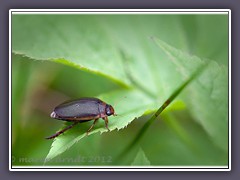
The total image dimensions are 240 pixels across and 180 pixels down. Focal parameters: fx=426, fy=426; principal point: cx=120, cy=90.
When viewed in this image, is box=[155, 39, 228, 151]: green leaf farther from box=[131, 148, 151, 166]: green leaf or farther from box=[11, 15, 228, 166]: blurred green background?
box=[131, 148, 151, 166]: green leaf

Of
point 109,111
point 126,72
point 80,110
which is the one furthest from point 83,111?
point 126,72

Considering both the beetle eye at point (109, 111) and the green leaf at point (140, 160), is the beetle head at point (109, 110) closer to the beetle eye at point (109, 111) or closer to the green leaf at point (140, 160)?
the beetle eye at point (109, 111)

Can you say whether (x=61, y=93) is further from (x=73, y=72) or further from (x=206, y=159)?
(x=206, y=159)

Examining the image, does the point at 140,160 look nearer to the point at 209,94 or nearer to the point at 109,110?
the point at 109,110

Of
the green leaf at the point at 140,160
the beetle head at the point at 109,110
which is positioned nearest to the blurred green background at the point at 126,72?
the green leaf at the point at 140,160

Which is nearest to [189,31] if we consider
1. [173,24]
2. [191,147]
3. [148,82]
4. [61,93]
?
[173,24]
